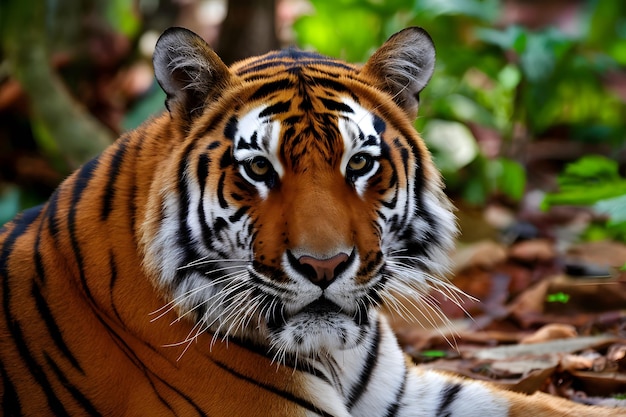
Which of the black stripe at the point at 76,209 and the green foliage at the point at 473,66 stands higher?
the green foliage at the point at 473,66

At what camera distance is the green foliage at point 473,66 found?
19.9 ft

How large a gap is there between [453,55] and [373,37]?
712mm

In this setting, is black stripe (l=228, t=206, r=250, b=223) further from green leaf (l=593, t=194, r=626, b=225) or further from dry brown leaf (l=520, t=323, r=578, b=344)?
dry brown leaf (l=520, t=323, r=578, b=344)

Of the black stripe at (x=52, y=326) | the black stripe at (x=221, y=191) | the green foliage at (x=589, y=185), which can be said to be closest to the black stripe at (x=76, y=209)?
the black stripe at (x=52, y=326)

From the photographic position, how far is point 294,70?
2.53 metres

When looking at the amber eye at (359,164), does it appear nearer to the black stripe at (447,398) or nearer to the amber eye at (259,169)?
the amber eye at (259,169)

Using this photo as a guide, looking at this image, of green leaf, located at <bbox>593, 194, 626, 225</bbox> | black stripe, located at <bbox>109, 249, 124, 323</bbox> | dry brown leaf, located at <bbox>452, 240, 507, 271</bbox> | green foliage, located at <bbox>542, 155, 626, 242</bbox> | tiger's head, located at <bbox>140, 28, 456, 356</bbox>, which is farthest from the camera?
dry brown leaf, located at <bbox>452, 240, 507, 271</bbox>

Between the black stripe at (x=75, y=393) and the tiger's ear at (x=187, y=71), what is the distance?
→ 810 millimetres

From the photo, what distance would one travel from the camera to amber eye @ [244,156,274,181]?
234 centimetres

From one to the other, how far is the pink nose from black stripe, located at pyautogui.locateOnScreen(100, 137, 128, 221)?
69cm

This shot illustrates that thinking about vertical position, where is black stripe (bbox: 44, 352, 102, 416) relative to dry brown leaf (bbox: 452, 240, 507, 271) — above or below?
below

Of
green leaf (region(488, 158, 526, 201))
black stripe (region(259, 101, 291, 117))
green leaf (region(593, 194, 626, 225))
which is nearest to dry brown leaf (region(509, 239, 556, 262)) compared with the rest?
green leaf (region(488, 158, 526, 201))

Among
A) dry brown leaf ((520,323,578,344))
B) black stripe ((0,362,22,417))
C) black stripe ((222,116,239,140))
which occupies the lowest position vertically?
dry brown leaf ((520,323,578,344))

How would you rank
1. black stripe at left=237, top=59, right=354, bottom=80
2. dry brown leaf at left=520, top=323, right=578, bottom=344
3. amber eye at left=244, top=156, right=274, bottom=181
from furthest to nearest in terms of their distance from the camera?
dry brown leaf at left=520, top=323, right=578, bottom=344 < black stripe at left=237, top=59, right=354, bottom=80 < amber eye at left=244, top=156, right=274, bottom=181
